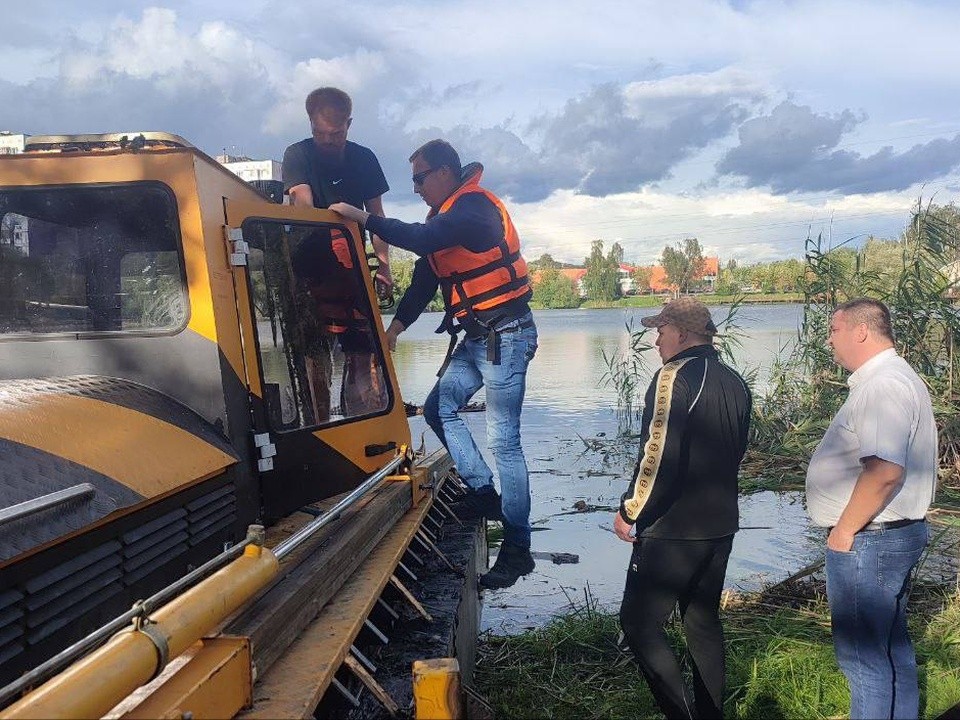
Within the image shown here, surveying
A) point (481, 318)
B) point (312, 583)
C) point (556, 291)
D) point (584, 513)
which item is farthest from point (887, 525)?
point (556, 291)

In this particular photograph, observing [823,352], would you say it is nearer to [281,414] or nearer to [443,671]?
[281,414]

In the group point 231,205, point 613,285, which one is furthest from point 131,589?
point 613,285

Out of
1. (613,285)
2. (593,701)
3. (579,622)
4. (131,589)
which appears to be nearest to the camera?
(131,589)

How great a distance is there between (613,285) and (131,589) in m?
31.2

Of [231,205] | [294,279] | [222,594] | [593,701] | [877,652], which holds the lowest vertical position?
[593,701]

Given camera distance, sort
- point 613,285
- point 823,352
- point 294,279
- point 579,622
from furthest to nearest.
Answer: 1. point 613,285
2. point 823,352
3. point 579,622
4. point 294,279

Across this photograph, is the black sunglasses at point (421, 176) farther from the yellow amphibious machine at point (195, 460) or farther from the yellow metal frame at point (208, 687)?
the yellow metal frame at point (208, 687)

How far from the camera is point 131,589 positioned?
8.41 feet

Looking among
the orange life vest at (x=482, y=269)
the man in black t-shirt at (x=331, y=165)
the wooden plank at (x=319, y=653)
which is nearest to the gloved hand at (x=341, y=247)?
the orange life vest at (x=482, y=269)

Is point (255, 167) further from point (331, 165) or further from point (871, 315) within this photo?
point (871, 315)

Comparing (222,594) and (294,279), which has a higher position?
(294,279)

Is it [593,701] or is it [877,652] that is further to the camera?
[593,701]

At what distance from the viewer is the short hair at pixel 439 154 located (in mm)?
4883

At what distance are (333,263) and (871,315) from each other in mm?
2346
